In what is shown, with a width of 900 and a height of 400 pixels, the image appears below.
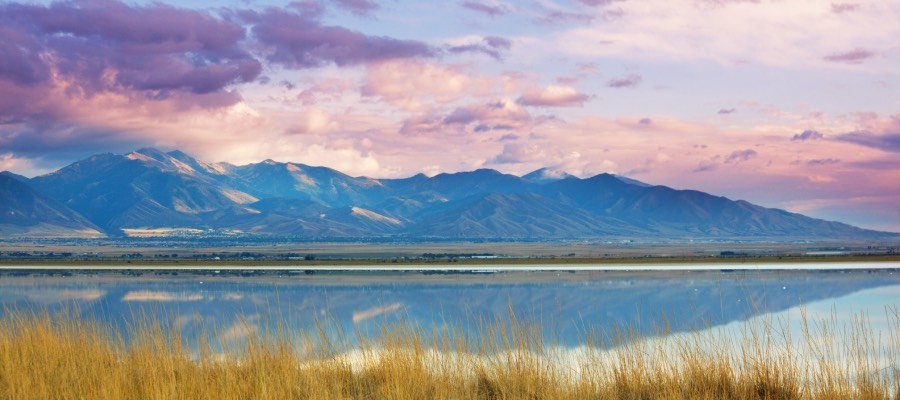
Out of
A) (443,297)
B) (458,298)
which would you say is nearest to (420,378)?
(458,298)

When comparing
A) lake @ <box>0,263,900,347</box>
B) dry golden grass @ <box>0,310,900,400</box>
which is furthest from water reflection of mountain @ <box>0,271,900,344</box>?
dry golden grass @ <box>0,310,900,400</box>

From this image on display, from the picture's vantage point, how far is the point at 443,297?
2669 centimetres

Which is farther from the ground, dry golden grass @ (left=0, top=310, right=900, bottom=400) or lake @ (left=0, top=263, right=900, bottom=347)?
dry golden grass @ (left=0, top=310, right=900, bottom=400)

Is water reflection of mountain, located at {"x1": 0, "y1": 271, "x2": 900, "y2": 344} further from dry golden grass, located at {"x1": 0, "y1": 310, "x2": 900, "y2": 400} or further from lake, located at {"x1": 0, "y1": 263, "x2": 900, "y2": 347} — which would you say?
dry golden grass, located at {"x1": 0, "y1": 310, "x2": 900, "y2": 400}

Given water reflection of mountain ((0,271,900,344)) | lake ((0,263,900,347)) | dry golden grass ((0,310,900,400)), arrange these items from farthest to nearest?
water reflection of mountain ((0,271,900,344)), lake ((0,263,900,347)), dry golden grass ((0,310,900,400))

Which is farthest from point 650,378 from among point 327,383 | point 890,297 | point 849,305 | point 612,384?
point 890,297

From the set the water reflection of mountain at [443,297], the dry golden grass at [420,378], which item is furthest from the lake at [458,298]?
the dry golden grass at [420,378]

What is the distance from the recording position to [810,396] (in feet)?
26.2

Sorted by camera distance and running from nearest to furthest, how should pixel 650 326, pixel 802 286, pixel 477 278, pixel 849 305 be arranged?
1. pixel 650 326
2. pixel 849 305
3. pixel 802 286
4. pixel 477 278

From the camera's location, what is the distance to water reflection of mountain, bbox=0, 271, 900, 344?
19.2 meters

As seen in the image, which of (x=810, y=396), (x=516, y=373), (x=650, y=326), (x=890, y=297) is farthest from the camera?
(x=890, y=297)

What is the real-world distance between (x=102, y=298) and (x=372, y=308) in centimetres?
1020

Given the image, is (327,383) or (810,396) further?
(327,383)

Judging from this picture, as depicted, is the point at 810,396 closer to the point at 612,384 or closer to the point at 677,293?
the point at 612,384
